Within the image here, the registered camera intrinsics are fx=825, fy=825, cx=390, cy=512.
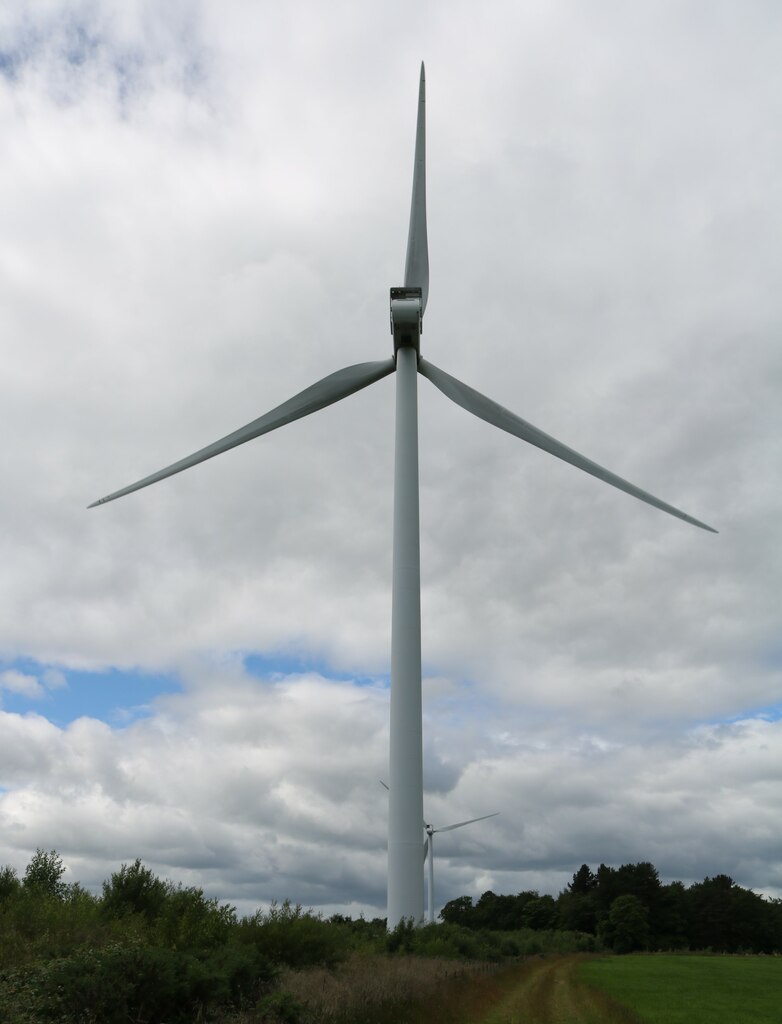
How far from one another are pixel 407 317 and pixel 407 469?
8262 mm

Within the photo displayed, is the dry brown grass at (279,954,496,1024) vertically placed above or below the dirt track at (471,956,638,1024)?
above

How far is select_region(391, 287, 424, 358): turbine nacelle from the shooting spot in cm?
3697

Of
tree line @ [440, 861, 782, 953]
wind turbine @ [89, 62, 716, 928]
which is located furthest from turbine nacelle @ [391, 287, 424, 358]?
tree line @ [440, 861, 782, 953]

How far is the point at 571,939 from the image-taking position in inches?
3927

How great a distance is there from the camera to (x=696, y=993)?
33.8m

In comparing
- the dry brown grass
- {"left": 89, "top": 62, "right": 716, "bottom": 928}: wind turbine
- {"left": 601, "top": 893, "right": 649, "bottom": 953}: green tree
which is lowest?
{"left": 601, "top": 893, "right": 649, "bottom": 953}: green tree

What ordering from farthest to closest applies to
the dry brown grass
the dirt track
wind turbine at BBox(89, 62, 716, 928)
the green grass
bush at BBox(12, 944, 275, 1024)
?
wind turbine at BBox(89, 62, 716, 928) < the green grass < the dirt track < the dry brown grass < bush at BBox(12, 944, 275, 1024)

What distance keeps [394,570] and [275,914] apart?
12063 millimetres

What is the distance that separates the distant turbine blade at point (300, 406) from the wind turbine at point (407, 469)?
49 mm

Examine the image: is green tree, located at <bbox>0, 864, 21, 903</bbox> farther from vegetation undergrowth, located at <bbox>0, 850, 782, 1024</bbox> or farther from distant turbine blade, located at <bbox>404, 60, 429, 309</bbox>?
distant turbine blade, located at <bbox>404, 60, 429, 309</bbox>

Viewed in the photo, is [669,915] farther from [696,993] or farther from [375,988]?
[375,988]

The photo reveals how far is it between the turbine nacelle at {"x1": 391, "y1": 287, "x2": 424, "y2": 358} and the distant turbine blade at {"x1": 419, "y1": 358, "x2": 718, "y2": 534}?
1.44 meters

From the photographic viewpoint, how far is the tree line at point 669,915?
132500 mm

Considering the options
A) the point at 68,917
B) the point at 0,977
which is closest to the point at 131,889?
the point at 68,917
